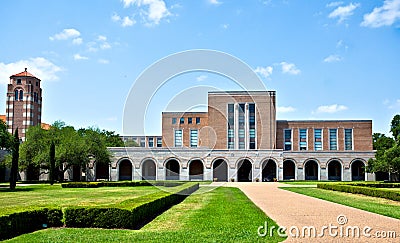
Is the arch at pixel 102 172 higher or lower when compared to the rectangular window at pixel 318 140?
lower

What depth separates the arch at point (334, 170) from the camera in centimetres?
6197

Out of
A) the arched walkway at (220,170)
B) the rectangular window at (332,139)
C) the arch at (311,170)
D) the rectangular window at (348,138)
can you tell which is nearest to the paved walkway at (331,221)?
the arched walkway at (220,170)

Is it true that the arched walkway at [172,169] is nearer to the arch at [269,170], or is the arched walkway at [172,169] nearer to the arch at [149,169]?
the arch at [149,169]

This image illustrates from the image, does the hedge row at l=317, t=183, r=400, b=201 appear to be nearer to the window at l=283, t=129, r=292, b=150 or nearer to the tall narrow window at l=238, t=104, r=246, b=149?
the tall narrow window at l=238, t=104, r=246, b=149

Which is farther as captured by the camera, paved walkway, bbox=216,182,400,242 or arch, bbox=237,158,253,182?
arch, bbox=237,158,253,182

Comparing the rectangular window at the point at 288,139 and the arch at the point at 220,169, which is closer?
the arch at the point at 220,169

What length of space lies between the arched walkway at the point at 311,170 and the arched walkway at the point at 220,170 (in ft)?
37.0

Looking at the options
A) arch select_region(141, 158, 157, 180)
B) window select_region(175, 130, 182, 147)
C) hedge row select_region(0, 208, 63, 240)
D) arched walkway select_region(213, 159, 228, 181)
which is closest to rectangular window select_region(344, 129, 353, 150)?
arched walkway select_region(213, 159, 228, 181)

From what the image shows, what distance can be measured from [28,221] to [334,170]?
56779 millimetres

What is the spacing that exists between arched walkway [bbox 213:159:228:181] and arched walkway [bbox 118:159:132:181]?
462 inches

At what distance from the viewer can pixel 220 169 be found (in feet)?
198

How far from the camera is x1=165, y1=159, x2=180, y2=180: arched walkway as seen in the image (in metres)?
59.9

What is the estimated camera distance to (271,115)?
64812 mm

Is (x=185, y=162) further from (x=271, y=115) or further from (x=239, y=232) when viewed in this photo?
(x=239, y=232)
